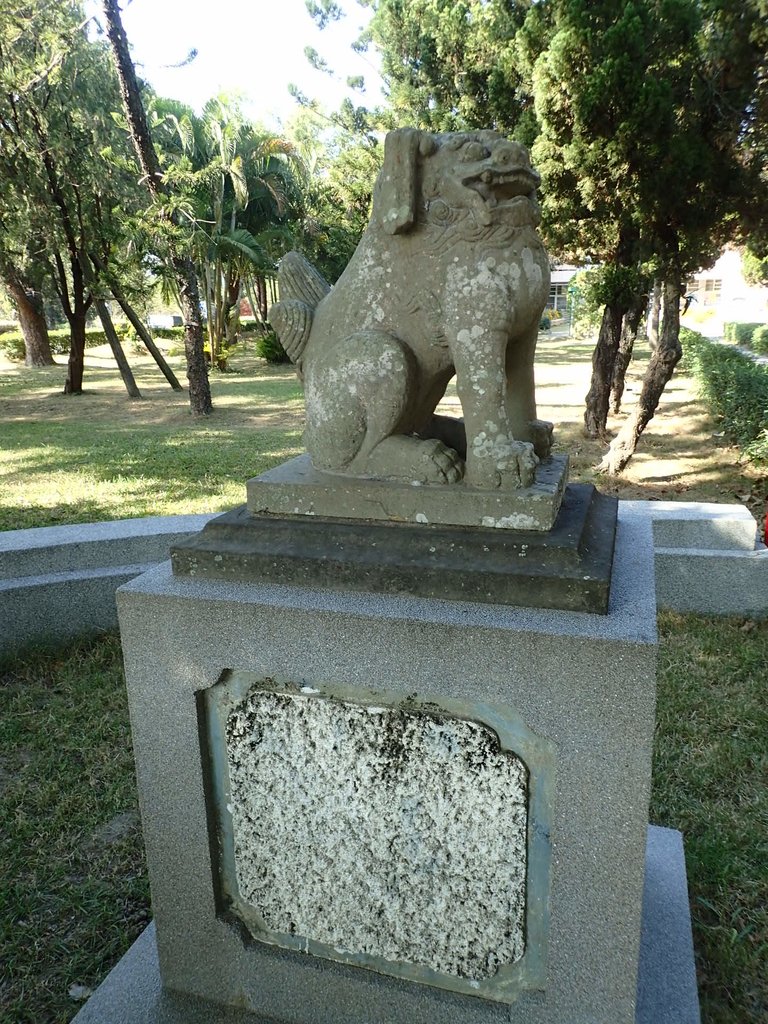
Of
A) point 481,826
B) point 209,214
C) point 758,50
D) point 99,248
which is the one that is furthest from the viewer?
point 209,214

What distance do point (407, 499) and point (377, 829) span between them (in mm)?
805

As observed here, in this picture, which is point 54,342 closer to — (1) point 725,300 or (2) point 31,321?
(2) point 31,321

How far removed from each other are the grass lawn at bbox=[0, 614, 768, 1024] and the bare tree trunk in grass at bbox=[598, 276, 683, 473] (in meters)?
3.16

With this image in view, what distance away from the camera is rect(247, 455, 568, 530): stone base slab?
64.6 inches

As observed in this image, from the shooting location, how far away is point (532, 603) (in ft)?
4.98

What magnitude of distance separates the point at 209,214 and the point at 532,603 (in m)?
18.2

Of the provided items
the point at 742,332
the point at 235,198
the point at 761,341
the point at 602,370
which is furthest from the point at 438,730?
the point at 742,332

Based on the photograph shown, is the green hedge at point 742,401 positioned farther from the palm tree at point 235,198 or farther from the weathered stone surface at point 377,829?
the palm tree at point 235,198

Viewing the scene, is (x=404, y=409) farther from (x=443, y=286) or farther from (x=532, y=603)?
(x=532, y=603)

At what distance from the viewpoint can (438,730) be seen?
1.63 metres

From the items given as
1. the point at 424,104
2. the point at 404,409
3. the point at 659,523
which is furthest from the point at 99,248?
the point at 404,409

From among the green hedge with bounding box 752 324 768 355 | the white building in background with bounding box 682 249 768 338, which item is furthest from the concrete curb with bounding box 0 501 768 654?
the white building in background with bounding box 682 249 768 338

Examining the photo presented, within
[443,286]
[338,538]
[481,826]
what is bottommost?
[481,826]

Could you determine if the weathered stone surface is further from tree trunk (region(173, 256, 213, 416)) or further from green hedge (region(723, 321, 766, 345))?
green hedge (region(723, 321, 766, 345))
